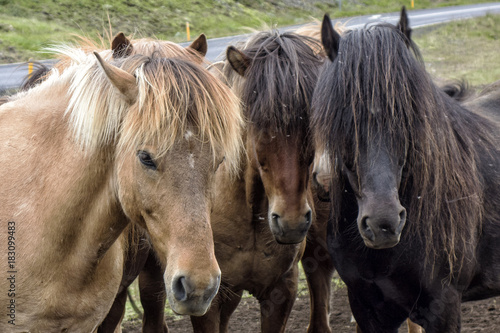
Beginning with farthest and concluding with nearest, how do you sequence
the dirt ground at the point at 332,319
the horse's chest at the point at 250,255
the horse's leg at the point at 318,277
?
1. the dirt ground at the point at 332,319
2. the horse's leg at the point at 318,277
3. the horse's chest at the point at 250,255

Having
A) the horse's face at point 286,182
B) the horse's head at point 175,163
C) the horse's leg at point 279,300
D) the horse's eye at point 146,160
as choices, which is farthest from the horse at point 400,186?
the horse's eye at point 146,160

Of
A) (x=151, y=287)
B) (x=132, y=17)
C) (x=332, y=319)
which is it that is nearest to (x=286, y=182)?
(x=151, y=287)

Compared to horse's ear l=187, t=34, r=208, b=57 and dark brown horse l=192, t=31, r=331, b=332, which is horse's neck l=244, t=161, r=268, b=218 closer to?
dark brown horse l=192, t=31, r=331, b=332

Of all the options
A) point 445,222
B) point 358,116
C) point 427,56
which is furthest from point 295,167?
point 427,56

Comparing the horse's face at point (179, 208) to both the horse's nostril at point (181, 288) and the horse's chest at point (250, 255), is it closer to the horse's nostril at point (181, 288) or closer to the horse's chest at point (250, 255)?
the horse's nostril at point (181, 288)

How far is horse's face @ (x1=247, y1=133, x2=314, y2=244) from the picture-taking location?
3.44 metres

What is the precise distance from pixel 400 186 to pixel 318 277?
190 cm

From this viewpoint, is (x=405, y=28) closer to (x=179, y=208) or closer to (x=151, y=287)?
(x=179, y=208)

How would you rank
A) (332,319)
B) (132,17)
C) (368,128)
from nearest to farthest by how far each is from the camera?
(368,128), (332,319), (132,17)

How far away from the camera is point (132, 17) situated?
1916cm

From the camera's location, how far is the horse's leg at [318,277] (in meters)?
4.79

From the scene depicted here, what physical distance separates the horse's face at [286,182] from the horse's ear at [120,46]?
3.06ft

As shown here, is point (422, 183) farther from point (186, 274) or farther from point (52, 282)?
point (52, 282)

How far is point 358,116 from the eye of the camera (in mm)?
2996
